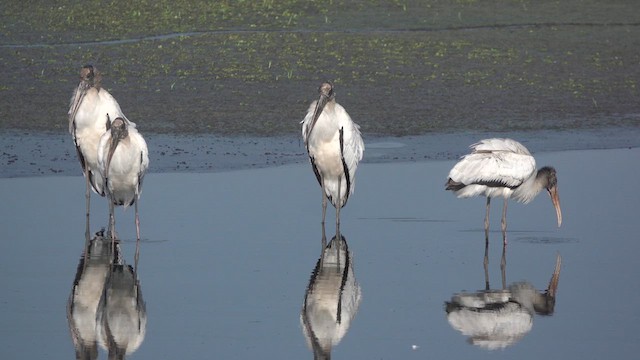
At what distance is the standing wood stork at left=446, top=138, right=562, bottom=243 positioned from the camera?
1208 centimetres

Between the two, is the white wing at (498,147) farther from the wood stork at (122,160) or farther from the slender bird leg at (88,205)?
the slender bird leg at (88,205)

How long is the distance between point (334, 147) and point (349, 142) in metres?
0.15

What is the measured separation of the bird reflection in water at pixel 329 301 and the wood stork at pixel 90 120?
119 inches

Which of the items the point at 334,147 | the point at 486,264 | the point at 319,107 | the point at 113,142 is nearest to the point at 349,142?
the point at 334,147

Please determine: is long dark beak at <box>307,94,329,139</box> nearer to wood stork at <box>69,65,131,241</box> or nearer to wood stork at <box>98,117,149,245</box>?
wood stork at <box>98,117,149,245</box>

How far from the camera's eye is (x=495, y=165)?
39.9 feet

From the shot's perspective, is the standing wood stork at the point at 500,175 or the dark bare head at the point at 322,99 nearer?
the standing wood stork at the point at 500,175

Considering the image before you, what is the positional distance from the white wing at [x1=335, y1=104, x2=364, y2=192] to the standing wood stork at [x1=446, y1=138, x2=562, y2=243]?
1.37 meters

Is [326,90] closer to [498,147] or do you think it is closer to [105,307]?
[498,147]

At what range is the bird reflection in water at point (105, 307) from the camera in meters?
8.59

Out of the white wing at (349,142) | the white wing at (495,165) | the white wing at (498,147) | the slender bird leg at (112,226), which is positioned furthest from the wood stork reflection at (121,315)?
the white wing at (498,147)

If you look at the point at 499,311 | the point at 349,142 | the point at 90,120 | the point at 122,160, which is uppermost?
the point at 90,120

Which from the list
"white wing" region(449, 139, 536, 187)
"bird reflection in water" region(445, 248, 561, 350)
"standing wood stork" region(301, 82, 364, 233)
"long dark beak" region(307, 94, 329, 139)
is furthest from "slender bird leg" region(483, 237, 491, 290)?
"long dark beak" region(307, 94, 329, 139)

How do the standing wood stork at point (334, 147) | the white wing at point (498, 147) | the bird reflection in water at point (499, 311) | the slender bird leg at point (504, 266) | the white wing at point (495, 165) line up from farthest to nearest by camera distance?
1. the standing wood stork at point (334, 147)
2. the white wing at point (498, 147)
3. the white wing at point (495, 165)
4. the slender bird leg at point (504, 266)
5. the bird reflection in water at point (499, 311)
